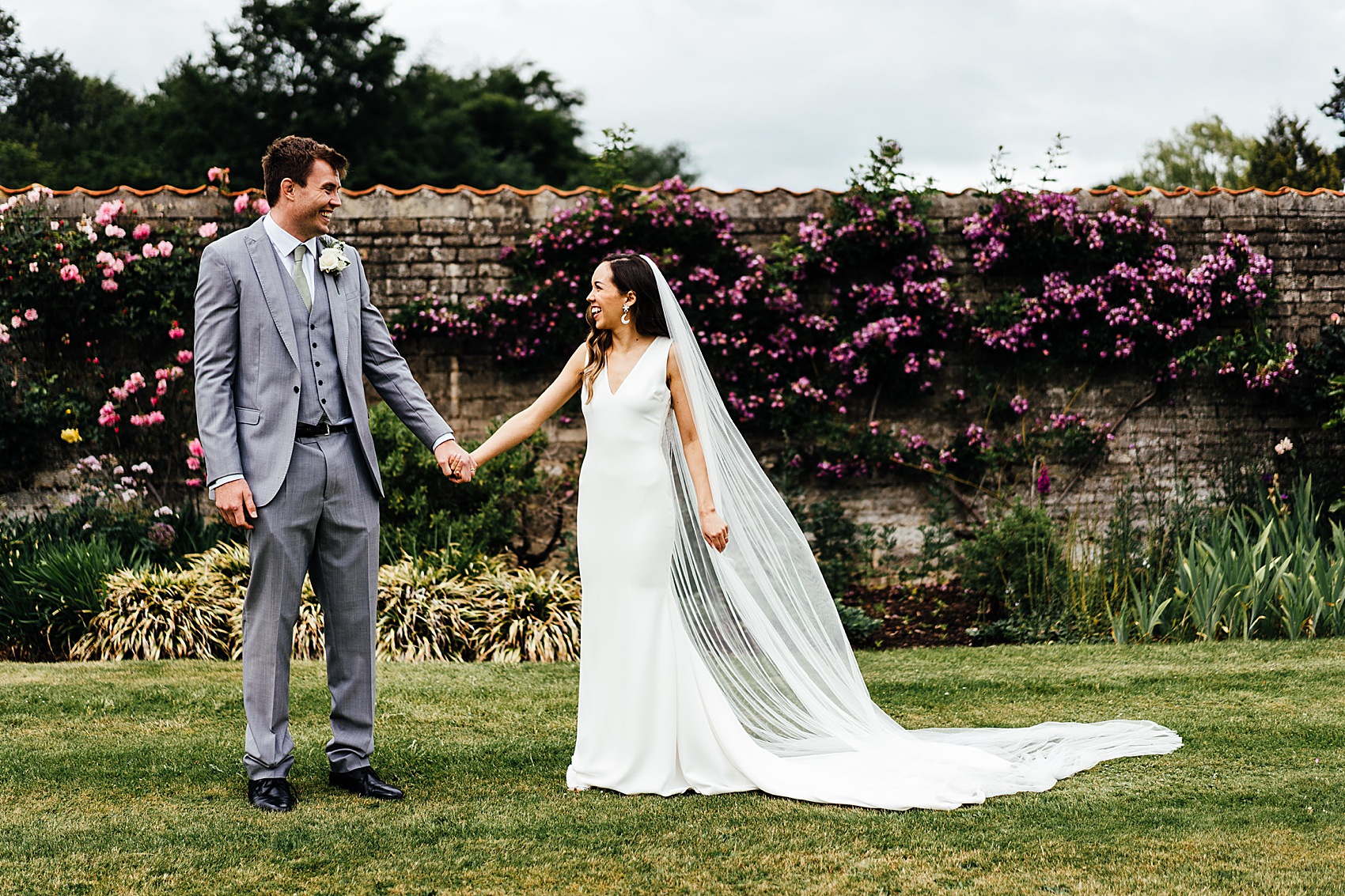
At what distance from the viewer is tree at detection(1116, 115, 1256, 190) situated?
1222 inches

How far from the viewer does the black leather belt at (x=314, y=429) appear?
11.7ft

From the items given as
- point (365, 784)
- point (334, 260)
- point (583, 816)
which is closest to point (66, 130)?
point (334, 260)

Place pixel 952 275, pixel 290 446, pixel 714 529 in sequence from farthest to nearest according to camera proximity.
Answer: pixel 952 275
pixel 714 529
pixel 290 446

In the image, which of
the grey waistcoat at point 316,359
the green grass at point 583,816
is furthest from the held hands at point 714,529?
the grey waistcoat at point 316,359

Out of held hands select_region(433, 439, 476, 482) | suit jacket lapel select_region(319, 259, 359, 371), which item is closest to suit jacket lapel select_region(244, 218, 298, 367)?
suit jacket lapel select_region(319, 259, 359, 371)

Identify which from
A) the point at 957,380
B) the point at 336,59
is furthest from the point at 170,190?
the point at 336,59

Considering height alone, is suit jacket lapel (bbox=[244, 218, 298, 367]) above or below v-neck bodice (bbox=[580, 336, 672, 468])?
above

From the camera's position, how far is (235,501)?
339cm

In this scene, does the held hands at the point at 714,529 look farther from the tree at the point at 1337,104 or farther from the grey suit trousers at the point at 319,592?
the tree at the point at 1337,104

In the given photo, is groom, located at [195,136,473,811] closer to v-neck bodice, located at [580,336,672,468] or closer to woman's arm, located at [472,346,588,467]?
woman's arm, located at [472,346,588,467]

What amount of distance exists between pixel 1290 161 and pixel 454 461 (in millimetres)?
24946

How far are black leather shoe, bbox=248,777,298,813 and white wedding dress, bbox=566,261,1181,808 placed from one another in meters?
0.91

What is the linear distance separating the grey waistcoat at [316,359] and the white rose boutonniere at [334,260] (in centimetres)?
5

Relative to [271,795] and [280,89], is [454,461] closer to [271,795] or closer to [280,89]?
[271,795]
